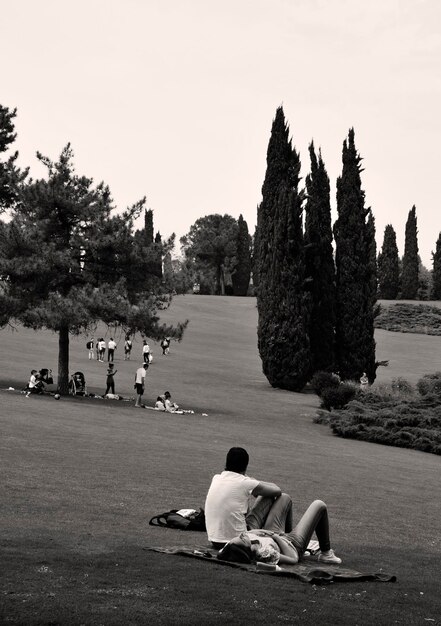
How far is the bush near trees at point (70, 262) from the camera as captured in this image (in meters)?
36.5

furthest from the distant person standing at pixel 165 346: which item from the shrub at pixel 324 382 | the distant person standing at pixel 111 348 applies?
the shrub at pixel 324 382

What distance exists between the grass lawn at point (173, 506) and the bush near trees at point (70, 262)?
A: 137 inches

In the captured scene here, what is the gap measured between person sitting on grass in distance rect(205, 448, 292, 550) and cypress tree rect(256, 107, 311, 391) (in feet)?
138

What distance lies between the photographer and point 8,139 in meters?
38.6

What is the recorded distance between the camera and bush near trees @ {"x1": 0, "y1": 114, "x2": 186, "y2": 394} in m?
36.5

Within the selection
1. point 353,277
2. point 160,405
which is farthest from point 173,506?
point 353,277

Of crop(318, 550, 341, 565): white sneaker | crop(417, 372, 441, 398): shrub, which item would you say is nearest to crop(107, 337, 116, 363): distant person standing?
crop(417, 372, 441, 398): shrub

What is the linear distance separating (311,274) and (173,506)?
42.1 m

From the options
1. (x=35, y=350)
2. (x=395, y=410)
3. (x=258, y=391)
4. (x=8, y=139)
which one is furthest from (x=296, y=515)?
(x=35, y=350)

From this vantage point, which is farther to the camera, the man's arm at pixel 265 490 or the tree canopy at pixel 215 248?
the tree canopy at pixel 215 248

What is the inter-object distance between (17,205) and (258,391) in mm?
17482

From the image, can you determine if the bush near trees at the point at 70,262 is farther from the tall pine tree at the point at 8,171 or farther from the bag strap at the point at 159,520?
the bag strap at the point at 159,520

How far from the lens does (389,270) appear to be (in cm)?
11944

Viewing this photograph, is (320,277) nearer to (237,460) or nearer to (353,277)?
(353,277)
